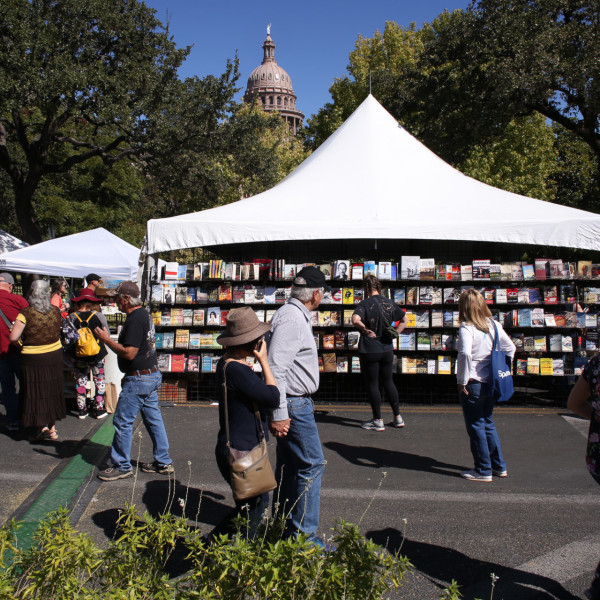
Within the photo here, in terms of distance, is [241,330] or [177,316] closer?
[241,330]

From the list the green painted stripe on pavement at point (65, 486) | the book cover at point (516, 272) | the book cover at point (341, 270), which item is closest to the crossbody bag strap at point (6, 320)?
the green painted stripe on pavement at point (65, 486)

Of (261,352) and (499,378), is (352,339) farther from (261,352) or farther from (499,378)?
(261,352)

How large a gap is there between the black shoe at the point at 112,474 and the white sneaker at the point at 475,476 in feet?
10.6

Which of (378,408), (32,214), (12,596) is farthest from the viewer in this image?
(32,214)

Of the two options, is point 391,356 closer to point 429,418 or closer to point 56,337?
point 429,418

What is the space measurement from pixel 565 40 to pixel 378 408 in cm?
1349

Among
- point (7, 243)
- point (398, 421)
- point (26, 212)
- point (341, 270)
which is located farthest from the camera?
point (26, 212)

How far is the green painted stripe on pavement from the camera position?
4.54 meters

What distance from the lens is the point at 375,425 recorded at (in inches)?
310

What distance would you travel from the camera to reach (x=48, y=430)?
7141 mm

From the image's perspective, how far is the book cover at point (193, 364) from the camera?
31.2 feet

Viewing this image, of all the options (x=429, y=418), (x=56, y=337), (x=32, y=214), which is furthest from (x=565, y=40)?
(x=32, y=214)

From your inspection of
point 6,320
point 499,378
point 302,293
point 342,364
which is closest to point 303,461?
point 302,293

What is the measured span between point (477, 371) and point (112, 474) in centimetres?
352
